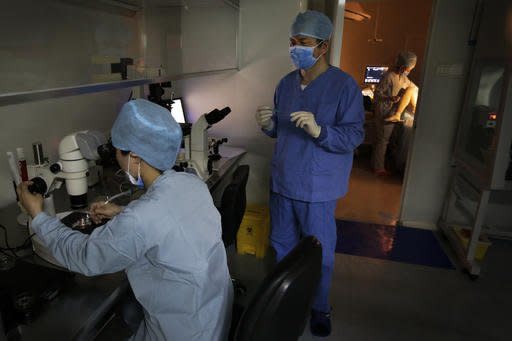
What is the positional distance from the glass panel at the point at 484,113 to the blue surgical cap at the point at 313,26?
140cm

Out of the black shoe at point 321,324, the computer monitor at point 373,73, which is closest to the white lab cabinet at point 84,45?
the black shoe at point 321,324

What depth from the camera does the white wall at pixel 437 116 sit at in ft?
8.70

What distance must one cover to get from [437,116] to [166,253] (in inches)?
107

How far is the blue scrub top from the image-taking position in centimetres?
165

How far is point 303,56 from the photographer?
1676 millimetres

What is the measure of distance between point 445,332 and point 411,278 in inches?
19.3

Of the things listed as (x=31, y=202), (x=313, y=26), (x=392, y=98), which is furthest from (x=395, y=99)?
(x=31, y=202)

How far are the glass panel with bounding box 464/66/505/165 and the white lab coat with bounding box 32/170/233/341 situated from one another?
2.06m

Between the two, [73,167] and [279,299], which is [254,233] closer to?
[73,167]

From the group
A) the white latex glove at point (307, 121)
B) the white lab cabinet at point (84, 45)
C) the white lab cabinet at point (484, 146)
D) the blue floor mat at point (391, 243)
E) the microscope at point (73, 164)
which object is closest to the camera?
the white lab cabinet at point (84, 45)

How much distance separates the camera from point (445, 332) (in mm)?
1899

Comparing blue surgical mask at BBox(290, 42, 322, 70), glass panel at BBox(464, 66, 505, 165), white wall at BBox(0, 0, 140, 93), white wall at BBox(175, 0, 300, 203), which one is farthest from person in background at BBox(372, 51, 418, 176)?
white wall at BBox(0, 0, 140, 93)

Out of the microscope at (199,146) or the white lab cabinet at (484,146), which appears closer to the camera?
the microscope at (199,146)

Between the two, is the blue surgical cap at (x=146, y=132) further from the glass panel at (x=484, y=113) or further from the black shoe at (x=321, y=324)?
the glass panel at (x=484, y=113)
